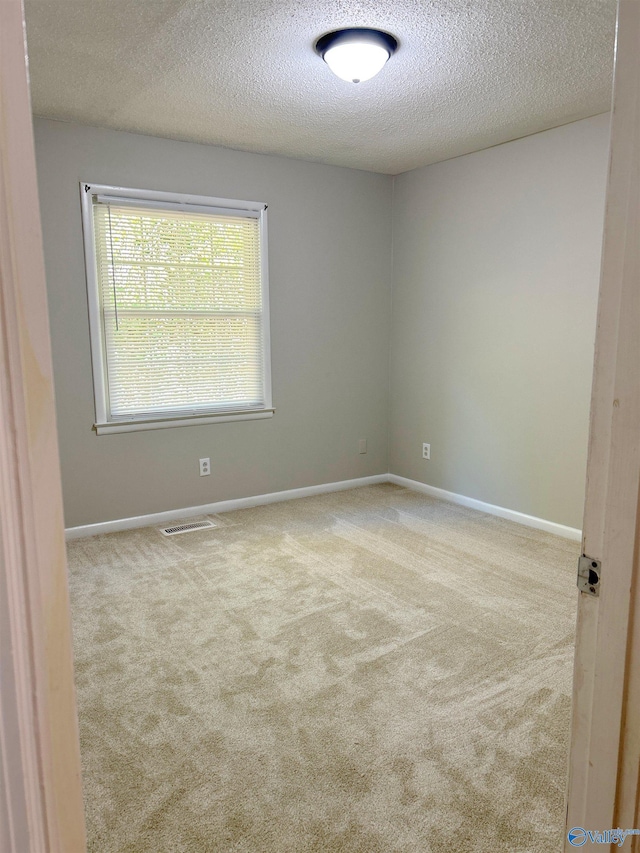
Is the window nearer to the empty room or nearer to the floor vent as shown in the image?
the empty room

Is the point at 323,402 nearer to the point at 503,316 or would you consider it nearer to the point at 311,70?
the point at 503,316

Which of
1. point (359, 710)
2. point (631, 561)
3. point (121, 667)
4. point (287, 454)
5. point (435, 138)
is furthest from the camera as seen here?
point (287, 454)

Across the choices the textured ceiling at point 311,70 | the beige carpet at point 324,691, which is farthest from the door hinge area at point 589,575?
the textured ceiling at point 311,70

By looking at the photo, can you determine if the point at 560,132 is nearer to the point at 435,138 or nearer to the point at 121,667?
the point at 435,138

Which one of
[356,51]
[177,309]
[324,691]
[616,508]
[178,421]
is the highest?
[356,51]

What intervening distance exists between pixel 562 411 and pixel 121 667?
9.44 feet

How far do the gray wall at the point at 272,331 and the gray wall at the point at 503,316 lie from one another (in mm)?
318

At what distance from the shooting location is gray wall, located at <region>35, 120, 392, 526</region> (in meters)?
3.53

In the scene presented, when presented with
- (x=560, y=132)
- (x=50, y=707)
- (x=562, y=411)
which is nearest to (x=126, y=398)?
(x=562, y=411)

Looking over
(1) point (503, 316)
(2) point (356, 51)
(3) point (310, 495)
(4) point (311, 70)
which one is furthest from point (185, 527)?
(2) point (356, 51)

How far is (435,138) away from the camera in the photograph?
3732 mm

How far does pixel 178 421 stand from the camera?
399 centimetres

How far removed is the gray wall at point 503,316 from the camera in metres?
3.51

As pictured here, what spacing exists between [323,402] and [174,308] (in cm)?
140
